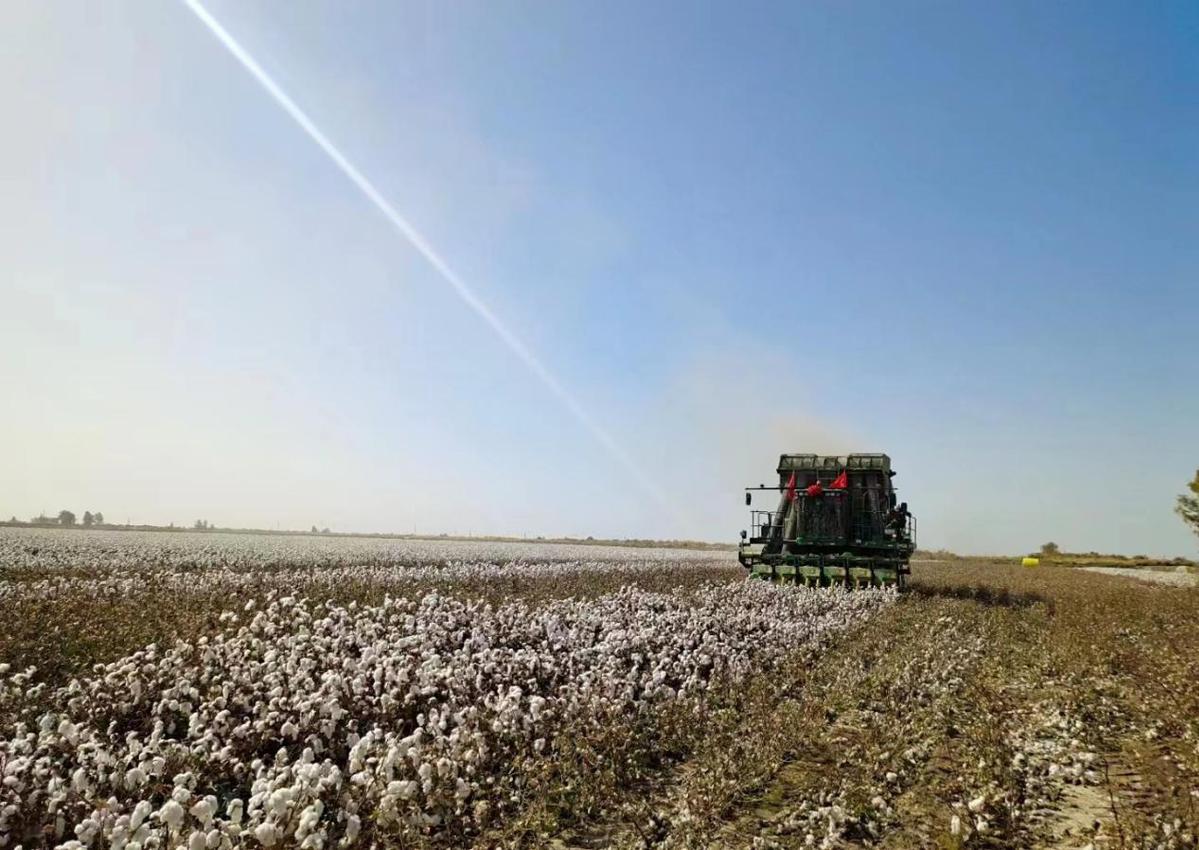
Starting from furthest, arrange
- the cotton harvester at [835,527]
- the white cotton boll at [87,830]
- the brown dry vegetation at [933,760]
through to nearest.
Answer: the cotton harvester at [835,527] < the brown dry vegetation at [933,760] < the white cotton boll at [87,830]

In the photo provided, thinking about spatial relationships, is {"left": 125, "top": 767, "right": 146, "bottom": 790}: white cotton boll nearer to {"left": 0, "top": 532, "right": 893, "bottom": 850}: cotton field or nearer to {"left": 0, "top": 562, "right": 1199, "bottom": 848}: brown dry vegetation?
{"left": 0, "top": 532, "right": 893, "bottom": 850}: cotton field

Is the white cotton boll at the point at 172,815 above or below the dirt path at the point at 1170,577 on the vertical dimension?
above

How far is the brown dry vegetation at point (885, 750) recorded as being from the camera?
5266 millimetres

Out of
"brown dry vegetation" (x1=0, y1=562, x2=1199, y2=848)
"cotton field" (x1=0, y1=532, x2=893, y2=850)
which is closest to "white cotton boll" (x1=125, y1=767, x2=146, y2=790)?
"cotton field" (x1=0, y1=532, x2=893, y2=850)

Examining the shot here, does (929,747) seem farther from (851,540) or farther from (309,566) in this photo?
(309,566)

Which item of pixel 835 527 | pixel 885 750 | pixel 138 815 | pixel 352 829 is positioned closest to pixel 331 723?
pixel 352 829

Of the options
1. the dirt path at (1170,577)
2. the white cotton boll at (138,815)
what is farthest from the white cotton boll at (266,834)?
the dirt path at (1170,577)

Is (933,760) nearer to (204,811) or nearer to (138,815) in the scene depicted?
(204,811)

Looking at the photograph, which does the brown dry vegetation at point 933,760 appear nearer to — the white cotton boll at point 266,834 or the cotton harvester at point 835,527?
the white cotton boll at point 266,834

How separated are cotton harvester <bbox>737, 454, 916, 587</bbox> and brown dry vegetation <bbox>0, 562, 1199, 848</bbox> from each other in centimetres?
824

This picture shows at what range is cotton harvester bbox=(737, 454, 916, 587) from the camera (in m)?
21.0

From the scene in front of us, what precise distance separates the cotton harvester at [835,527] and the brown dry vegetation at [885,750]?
8.24m

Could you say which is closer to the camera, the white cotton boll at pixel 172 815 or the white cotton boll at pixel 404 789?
the white cotton boll at pixel 172 815

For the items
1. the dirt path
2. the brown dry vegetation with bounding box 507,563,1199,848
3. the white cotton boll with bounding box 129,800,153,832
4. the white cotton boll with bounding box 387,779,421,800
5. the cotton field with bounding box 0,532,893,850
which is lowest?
the dirt path
